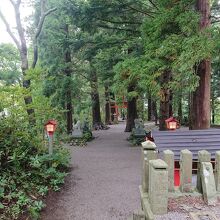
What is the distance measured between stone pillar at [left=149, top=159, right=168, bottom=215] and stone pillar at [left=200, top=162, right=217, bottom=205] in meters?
0.59

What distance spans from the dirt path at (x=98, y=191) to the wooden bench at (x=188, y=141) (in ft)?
5.97

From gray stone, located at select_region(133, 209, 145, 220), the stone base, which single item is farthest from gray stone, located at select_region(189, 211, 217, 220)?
gray stone, located at select_region(133, 209, 145, 220)

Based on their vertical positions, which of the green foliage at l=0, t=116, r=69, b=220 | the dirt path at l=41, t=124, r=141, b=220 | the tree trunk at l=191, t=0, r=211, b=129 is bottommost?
the dirt path at l=41, t=124, r=141, b=220

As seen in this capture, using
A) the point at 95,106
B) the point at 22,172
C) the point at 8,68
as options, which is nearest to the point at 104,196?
the point at 22,172

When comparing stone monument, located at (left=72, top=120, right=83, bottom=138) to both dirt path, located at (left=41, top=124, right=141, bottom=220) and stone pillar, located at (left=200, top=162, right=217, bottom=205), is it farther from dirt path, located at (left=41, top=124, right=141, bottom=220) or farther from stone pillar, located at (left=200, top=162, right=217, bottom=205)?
stone pillar, located at (left=200, top=162, right=217, bottom=205)

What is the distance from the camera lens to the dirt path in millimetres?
5691

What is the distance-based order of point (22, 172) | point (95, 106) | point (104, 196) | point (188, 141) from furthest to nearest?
point (95, 106)
point (104, 196)
point (22, 172)
point (188, 141)

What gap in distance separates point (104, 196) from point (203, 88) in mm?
4032

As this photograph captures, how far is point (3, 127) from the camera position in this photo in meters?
6.93

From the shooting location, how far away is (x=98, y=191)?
7.06m

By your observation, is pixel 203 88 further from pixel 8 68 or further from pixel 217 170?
pixel 8 68

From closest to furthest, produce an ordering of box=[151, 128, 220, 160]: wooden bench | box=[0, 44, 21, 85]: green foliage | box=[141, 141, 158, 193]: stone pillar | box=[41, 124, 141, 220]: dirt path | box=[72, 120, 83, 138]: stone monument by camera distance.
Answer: box=[141, 141, 158, 193]: stone pillar, box=[151, 128, 220, 160]: wooden bench, box=[41, 124, 141, 220]: dirt path, box=[72, 120, 83, 138]: stone monument, box=[0, 44, 21, 85]: green foliage

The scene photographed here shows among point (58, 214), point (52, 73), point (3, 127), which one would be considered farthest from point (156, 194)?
point (52, 73)

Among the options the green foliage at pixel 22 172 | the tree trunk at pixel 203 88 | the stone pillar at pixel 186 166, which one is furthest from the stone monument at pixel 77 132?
the stone pillar at pixel 186 166
